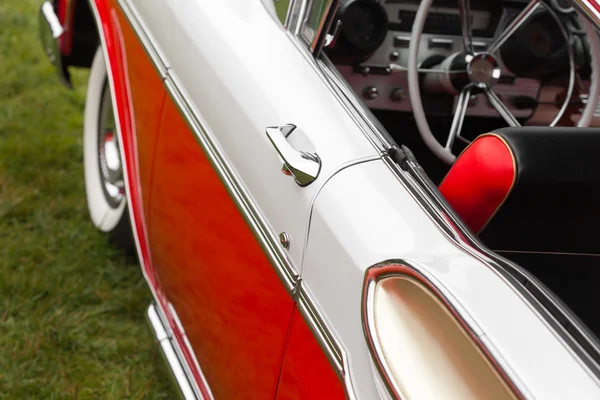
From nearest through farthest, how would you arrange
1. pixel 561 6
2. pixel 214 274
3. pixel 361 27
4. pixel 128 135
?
pixel 214 274 → pixel 128 135 → pixel 361 27 → pixel 561 6

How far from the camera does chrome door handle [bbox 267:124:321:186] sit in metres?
1.34

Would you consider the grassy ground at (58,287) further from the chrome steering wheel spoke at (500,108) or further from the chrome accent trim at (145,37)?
the chrome steering wheel spoke at (500,108)

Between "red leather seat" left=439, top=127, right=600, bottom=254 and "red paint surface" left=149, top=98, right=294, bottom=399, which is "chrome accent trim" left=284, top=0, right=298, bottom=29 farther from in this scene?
"red leather seat" left=439, top=127, right=600, bottom=254

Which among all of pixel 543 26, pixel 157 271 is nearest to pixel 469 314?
pixel 157 271

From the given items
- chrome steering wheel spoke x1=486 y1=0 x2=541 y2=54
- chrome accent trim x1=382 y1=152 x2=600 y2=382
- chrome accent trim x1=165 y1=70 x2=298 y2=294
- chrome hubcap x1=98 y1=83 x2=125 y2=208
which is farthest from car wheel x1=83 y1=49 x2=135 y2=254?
chrome accent trim x1=382 y1=152 x2=600 y2=382

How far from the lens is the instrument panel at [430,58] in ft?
7.42

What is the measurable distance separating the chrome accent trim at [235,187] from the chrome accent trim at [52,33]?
3.61 feet

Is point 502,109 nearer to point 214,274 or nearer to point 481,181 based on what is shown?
point 481,181

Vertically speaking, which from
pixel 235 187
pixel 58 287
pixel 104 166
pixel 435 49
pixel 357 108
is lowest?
pixel 58 287

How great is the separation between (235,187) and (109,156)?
1.43 meters

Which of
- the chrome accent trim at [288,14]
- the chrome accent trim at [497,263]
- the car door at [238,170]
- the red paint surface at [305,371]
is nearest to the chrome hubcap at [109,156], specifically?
the car door at [238,170]

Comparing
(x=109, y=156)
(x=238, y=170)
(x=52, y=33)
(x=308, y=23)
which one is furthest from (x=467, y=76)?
(x=52, y=33)

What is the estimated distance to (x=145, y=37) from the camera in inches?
77.9

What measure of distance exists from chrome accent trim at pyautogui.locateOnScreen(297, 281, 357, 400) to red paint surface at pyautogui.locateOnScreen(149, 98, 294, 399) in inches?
2.0
